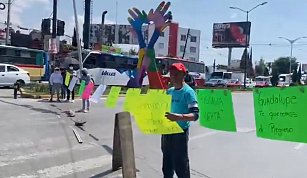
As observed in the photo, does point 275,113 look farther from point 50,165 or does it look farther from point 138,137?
point 138,137

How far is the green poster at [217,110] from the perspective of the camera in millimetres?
6180

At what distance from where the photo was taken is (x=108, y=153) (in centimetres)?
920

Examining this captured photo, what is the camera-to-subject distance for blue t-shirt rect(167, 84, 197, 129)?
16.1ft

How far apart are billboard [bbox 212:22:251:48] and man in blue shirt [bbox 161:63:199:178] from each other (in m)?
76.8

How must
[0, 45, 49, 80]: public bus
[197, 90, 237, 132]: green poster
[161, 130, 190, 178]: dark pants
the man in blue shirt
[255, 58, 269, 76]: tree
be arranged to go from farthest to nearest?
[255, 58, 269, 76]: tree < [0, 45, 49, 80]: public bus < [197, 90, 237, 132]: green poster < [161, 130, 190, 178]: dark pants < the man in blue shirt

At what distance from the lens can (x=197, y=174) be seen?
24.8 ft

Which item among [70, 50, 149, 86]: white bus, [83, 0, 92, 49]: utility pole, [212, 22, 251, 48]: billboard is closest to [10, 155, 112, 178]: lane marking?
[70, 50, 149, 86]: white bus

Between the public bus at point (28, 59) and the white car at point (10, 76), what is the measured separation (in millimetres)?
6323

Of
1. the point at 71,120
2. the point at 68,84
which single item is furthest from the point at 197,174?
the point at 68,84

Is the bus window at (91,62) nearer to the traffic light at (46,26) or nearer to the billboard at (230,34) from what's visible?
the traffic light at (46,26)

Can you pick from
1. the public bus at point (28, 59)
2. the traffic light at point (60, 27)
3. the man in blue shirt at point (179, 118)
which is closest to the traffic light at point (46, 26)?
the traffic light at point (60, 27)

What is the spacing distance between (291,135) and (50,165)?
4.45 metres

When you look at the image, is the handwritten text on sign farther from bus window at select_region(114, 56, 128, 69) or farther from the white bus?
bus window at select_region(114, 56, 128, 69)

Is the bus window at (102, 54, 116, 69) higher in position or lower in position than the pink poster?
higher
